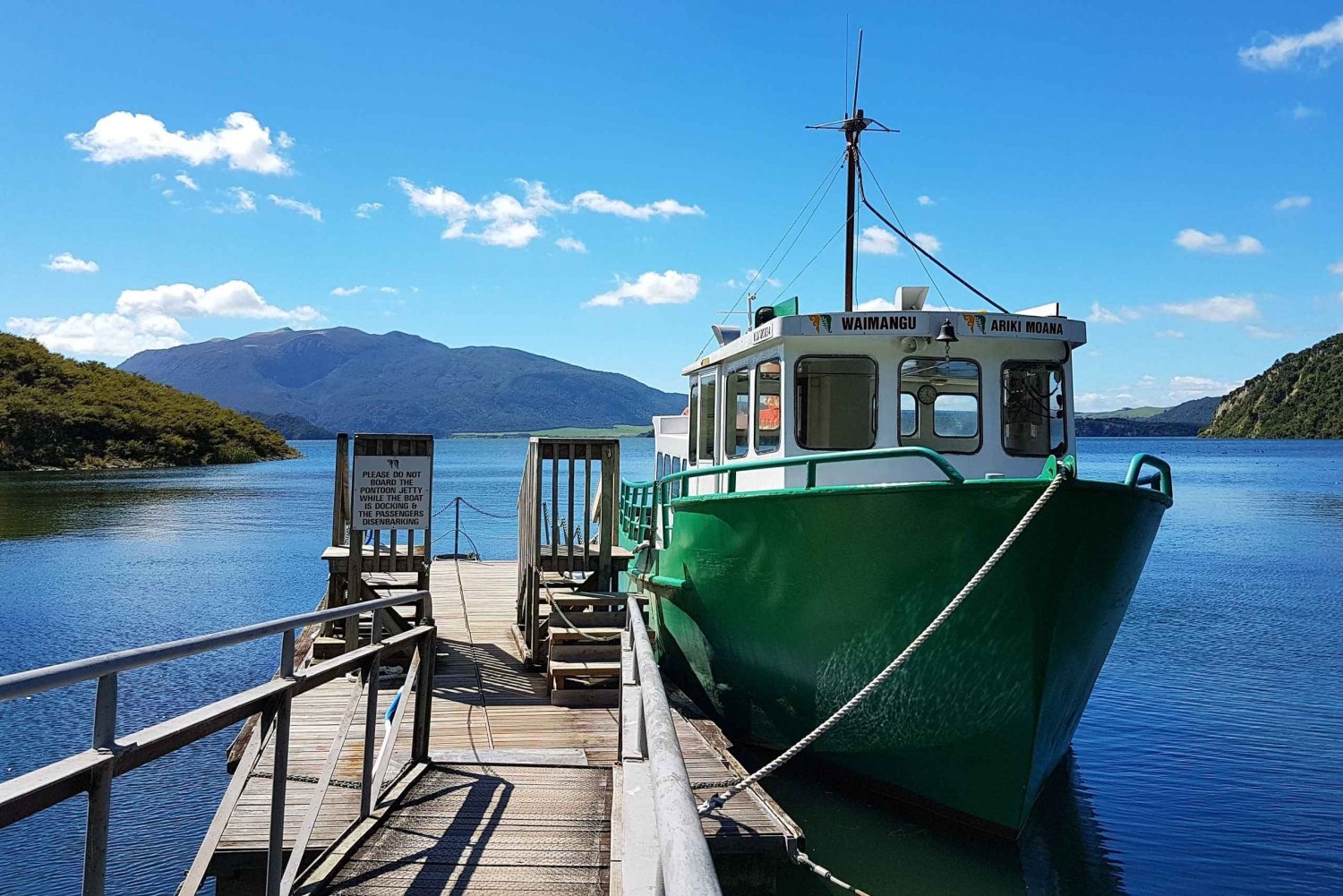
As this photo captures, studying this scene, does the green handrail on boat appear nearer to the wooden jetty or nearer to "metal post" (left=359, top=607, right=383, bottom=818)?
the wooden jetty

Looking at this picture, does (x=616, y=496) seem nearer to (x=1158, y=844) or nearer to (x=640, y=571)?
(x=640, y=571)

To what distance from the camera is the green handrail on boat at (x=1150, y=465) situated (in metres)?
6.63

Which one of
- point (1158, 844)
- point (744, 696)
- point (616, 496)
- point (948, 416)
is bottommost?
point (1158, 844)

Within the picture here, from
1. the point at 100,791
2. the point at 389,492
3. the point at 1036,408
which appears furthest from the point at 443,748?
the point at 1036,408

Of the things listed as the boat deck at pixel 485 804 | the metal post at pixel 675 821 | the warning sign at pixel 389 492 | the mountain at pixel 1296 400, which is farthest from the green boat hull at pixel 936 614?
the mountain at pixel 1296 400

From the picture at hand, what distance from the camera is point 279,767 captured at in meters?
4.35

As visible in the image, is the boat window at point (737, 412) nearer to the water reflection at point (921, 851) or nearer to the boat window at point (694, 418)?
the boat window at point (694, 418)

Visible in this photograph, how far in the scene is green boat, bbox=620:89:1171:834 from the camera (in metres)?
6.82

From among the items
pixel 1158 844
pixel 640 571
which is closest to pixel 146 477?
pixel 640 571

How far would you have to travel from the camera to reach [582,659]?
10.0 metres

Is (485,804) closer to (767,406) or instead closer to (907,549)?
(907,549)

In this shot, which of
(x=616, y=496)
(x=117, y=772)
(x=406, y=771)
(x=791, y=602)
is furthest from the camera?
(x=616, y=496)

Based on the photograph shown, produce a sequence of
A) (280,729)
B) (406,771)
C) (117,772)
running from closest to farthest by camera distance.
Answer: (117,772) < (280,729) < (406,771)

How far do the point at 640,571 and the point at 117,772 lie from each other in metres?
9.17
